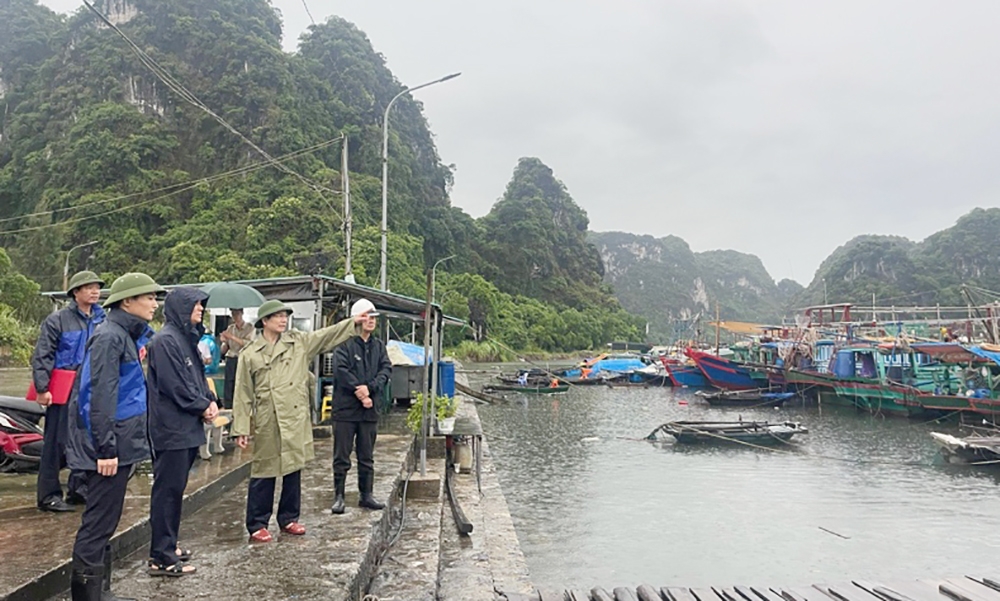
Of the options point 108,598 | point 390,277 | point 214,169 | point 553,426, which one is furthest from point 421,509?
point 214,169

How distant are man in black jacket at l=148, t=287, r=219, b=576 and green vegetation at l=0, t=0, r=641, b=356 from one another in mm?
26433

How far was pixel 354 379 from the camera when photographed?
467 cm

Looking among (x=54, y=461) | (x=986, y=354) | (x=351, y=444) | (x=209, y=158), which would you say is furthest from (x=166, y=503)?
(x=209, y=158)

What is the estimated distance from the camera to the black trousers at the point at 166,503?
3.27m

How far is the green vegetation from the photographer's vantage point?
35.9m

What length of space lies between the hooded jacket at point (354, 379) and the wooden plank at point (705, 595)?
2.91 metres

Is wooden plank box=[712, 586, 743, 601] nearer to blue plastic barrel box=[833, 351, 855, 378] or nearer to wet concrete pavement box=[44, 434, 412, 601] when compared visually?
wet concrete pavement box=[44, 434, 412, 601]

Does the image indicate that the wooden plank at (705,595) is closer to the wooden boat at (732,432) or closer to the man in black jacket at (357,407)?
the man in black jacket at (357,407)

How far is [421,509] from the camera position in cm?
575

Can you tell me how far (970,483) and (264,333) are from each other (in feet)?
50.4

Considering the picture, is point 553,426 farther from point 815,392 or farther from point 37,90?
point 37,90

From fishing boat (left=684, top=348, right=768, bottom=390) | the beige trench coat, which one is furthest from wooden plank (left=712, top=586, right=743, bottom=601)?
fishing boat (left=684, top=348, right=768, bottom=390)

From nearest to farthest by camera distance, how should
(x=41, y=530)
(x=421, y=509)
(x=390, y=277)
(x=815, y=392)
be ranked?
→ 1. (x=41, y=530)
2. (x=421, y=509)
3. (x=815, y=392)
4. (x=390, y=277)

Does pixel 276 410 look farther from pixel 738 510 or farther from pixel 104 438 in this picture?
pixel 738 510
